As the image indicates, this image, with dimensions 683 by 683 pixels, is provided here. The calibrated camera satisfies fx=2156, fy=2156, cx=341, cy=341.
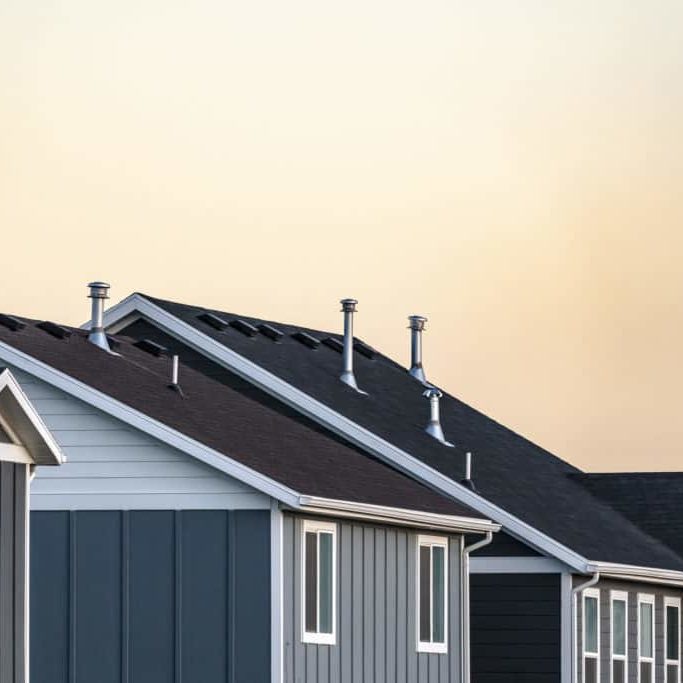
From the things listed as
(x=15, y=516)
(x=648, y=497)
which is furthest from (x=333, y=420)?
(x=15, y=516)

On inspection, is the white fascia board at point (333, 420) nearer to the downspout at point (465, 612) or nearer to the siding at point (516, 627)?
the siding at point (516, 627)

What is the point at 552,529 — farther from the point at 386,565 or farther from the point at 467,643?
the point at 386,565

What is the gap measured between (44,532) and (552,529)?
37.3 feet

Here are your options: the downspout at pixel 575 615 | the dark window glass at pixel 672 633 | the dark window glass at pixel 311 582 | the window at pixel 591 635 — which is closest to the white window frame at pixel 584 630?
the window at pixel 591 635

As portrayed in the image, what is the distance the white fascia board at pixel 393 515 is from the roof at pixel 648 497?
9.65 metres

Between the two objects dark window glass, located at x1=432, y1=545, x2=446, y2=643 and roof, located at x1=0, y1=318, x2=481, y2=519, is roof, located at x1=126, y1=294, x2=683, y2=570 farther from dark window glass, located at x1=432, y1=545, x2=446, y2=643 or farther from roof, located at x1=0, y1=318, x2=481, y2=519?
dark window glass, located at x1=432, y1=545, x2=446, y2=643

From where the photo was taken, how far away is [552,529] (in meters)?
34.3

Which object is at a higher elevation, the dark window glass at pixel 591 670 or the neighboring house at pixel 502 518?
the neighboring house at pixel 502 518

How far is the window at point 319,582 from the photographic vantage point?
25756 millimetres

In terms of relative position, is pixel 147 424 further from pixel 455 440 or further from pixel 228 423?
pixel 455 440

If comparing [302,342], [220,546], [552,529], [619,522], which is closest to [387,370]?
[302,342]

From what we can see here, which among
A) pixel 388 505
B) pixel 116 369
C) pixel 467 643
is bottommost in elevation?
pixel 467 643

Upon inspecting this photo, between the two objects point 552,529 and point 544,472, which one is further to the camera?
point 544,472

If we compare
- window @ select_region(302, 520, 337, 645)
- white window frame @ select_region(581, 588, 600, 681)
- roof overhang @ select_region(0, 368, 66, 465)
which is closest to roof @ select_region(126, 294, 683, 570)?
white window frame @ select_region(581, 588, 600, 681)
